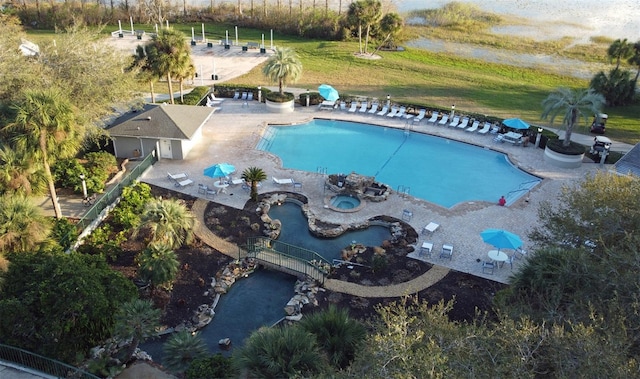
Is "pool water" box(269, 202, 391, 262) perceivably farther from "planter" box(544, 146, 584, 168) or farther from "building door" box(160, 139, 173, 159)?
"planter" box(544, 146, 584, 168)

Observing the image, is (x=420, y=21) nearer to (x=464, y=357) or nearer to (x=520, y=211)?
(x=520, y=211)

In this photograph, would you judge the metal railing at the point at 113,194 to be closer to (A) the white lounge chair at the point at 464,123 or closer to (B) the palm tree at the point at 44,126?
(B) the palm tree at the point at 44,126

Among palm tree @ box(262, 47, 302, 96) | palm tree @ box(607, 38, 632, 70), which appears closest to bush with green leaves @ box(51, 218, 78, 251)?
palm tree @ box(262, 47, 302, 96)

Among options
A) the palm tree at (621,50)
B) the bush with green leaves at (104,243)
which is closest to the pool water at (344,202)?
the bush with green leaves at (104,243)

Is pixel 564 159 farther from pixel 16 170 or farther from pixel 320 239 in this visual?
pixel 16 170

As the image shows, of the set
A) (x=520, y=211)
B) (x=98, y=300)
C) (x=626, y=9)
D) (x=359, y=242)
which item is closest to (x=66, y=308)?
(x=98, y=300)

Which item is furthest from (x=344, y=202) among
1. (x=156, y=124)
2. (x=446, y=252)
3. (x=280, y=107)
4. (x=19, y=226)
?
(x=19, y=226)
